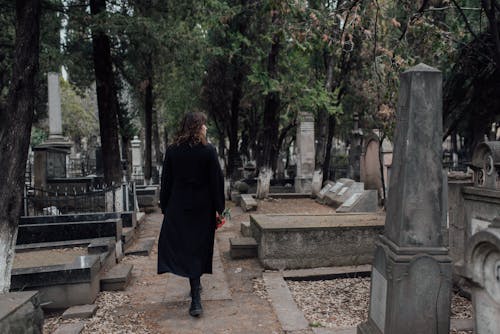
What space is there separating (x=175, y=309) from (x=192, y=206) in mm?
1195

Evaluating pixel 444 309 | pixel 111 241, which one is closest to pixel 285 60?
pixel 111 241

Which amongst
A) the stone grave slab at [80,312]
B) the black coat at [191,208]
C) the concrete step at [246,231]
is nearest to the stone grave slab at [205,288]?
the black coat at [191,208]

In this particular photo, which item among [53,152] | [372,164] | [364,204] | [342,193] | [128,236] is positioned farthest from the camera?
[53,152]

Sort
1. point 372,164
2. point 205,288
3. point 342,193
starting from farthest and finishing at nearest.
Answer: point 372,164, point 342,193, point 205,288

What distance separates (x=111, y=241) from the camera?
633 cm

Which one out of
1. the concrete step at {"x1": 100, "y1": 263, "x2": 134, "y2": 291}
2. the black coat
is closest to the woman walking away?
the black coat

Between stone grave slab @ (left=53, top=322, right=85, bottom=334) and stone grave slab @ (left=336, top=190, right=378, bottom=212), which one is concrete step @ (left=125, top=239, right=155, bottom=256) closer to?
stone grave slab @ (left=53, top=322, right=85, bottom=334)

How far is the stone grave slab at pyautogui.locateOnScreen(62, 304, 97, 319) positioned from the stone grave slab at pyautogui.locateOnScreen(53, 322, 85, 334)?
24 centimetres

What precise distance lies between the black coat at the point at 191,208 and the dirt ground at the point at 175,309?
50cm

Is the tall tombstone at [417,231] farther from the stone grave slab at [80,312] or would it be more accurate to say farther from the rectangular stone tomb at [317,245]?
the stone grave slab at [80,312]

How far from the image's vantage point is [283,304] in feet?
16.1

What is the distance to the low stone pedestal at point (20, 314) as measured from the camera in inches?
105

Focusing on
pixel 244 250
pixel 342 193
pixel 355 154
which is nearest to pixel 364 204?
pixel 342 193

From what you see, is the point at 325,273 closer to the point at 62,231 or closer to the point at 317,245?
the point at 317,245
